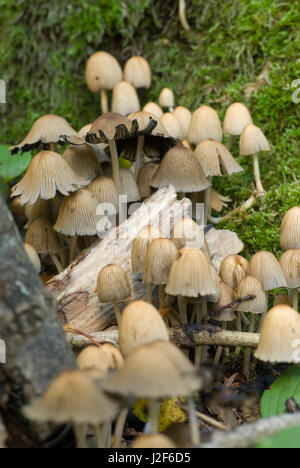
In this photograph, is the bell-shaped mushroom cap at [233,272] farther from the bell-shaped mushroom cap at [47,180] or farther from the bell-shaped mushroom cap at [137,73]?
the bell-shaped mushroom cap at [137,73]

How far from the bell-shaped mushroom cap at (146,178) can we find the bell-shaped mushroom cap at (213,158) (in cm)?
25

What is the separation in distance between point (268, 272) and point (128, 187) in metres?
0.93

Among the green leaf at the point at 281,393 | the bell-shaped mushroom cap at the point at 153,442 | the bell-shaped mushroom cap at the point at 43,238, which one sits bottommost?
the green leaf at the point at 281,393

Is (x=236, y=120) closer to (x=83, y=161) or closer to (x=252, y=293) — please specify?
(x=83, y=161)

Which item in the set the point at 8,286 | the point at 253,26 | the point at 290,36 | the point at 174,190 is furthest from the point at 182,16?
the point at 8,286

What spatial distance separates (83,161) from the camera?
2625 mm

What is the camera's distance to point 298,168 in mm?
2986

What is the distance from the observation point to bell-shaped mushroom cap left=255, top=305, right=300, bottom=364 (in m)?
1.63

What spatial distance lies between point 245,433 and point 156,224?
122 cm

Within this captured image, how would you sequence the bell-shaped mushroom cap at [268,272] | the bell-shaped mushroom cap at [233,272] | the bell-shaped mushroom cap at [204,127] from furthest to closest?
1. the bell-shaped mushroom cap at [204,127]
2. the bell-shaped mushroom cap at [233,272]
3. the bell-shaped mushroom cap at [268,272]

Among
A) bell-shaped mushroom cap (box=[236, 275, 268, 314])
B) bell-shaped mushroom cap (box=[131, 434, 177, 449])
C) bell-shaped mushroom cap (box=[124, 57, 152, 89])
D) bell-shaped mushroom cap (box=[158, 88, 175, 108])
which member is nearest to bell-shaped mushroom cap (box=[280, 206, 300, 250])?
bell-shaped mushroom cap (box=[236, 275, 268, 314])

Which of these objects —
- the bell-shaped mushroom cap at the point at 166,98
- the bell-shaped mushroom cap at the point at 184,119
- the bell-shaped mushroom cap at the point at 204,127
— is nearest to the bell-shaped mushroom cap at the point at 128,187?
the bell-shaped mushroom cap at the point at 204,127

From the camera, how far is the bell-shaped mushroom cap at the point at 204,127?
2875 millimetres
